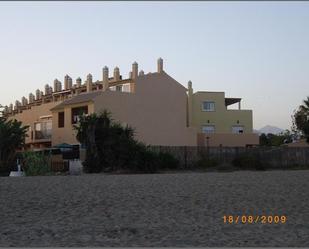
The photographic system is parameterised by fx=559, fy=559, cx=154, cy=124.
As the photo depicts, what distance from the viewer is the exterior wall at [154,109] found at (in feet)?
182

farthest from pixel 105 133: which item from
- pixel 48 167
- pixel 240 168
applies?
pixel 240 168

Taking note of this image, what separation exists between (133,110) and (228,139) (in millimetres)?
Result: 14598

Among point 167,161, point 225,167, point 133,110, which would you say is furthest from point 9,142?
point 133,110

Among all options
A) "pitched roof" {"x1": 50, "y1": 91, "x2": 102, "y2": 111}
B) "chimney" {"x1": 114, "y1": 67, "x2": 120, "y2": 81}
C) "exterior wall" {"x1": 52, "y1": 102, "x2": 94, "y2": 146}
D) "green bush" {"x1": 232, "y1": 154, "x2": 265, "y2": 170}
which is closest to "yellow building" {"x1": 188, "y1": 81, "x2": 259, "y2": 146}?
"chimney" {"x1": 114, "y1": 67, "x2": 120, "y2": 81}

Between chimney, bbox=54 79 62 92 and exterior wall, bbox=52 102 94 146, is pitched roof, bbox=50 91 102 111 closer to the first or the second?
exterior wall, bbox=52 102 94 146

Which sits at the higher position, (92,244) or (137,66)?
(137,66)

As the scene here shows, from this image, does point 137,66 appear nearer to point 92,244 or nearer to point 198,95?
point 198,95

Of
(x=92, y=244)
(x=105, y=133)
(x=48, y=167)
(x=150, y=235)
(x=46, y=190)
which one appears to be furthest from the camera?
(x=105, y=133)

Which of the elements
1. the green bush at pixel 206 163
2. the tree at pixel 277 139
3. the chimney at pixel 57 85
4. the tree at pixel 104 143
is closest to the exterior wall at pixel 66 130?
the chimney at pixel 57 85

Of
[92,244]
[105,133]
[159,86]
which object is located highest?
[159,86]

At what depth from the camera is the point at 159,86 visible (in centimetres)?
5947

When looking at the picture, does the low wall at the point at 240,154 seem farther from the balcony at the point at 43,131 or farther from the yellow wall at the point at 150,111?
the balcony at the point at 43,131

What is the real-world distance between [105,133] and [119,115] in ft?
59.3

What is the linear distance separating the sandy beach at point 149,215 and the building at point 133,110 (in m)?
36.8
